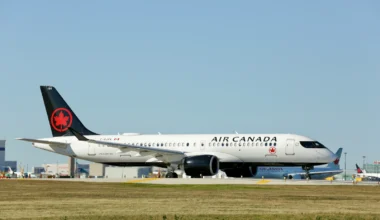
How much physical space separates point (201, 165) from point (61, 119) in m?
21.4

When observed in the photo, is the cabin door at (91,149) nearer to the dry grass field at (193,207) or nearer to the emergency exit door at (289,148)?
the emergency exit door at (289,148)

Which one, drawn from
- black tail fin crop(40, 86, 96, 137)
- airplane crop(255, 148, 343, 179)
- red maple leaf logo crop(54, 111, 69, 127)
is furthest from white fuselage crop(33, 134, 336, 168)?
airplane crop(255, 148, 343, 179)

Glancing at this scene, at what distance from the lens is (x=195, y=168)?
72.2m

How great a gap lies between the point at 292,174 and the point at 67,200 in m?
78.6

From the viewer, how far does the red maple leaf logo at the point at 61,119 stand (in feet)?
280

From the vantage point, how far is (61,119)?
85500mm

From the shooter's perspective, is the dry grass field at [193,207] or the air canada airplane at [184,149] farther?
the air canada airplane at [184,149]

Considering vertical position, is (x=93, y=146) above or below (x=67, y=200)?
above

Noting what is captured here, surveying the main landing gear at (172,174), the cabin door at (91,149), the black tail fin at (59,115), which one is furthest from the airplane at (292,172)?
the cabin door at (91,149)

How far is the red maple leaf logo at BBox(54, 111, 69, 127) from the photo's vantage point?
280 feet

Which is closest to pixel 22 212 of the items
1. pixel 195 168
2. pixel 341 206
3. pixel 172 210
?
pixel 172 210

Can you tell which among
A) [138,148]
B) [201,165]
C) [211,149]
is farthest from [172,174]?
[201,165]

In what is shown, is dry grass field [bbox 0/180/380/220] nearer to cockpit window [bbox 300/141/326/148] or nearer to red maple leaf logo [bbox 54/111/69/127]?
cockpit window [bbox 300/141/326/148]

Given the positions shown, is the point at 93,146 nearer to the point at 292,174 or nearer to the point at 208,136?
the point at 208,136
